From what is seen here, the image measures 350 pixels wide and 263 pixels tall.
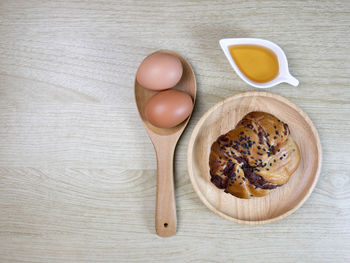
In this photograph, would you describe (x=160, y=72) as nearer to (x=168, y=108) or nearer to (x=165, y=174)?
(x=168, y=108)

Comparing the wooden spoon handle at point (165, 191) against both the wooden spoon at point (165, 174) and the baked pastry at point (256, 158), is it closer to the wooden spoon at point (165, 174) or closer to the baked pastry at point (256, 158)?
the wooden spoon at point (165, 174)

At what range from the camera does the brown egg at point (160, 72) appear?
0.90m

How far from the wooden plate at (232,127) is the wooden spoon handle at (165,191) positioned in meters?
0.08

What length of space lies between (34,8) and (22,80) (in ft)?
0.81

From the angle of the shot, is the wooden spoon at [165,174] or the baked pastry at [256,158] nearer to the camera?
the baked pastry at [256,158]

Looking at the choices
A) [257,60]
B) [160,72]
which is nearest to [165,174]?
[160,72]

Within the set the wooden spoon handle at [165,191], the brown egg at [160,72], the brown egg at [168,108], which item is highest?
the brown egg at [160,72]

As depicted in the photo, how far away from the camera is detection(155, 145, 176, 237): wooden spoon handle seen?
97cm

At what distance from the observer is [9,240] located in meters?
1.04

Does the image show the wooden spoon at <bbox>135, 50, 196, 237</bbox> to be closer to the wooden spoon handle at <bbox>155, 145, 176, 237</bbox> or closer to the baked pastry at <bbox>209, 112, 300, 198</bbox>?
the wooden spoon handle at <bbox>155, 145, 176, 237</bbox>

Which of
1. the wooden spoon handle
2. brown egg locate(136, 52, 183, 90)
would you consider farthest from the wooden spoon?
brown egg locate(136, 52, 183, 90)

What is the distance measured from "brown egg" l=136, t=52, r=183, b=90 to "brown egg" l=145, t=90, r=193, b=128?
0.03m

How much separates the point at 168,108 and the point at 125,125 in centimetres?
20

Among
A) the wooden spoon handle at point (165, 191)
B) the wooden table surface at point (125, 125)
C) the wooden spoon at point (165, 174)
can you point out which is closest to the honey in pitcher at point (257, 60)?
the wooden table surface at point (125, 125)
